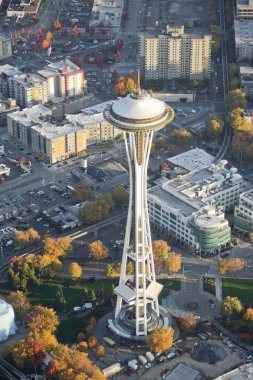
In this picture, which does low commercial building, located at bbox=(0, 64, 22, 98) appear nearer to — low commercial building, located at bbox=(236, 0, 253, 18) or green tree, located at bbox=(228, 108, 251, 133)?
green tree, located at bbox=(228, 108, 251, 133)

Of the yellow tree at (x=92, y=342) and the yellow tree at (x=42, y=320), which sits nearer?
the yellow tree at (x=92, y=342)

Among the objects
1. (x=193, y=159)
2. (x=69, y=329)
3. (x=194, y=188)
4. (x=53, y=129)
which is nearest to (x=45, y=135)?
(x=53, y=129)

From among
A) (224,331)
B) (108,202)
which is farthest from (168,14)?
(224,331)

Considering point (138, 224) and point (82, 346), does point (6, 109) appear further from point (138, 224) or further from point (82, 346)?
point (82, 346)

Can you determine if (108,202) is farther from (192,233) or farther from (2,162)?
(2,162)

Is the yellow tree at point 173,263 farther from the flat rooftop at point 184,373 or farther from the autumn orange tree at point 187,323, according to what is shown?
the flat rooftop at point 184,373

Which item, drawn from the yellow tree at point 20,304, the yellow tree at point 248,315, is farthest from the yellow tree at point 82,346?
the yellow tree at point 248,315
